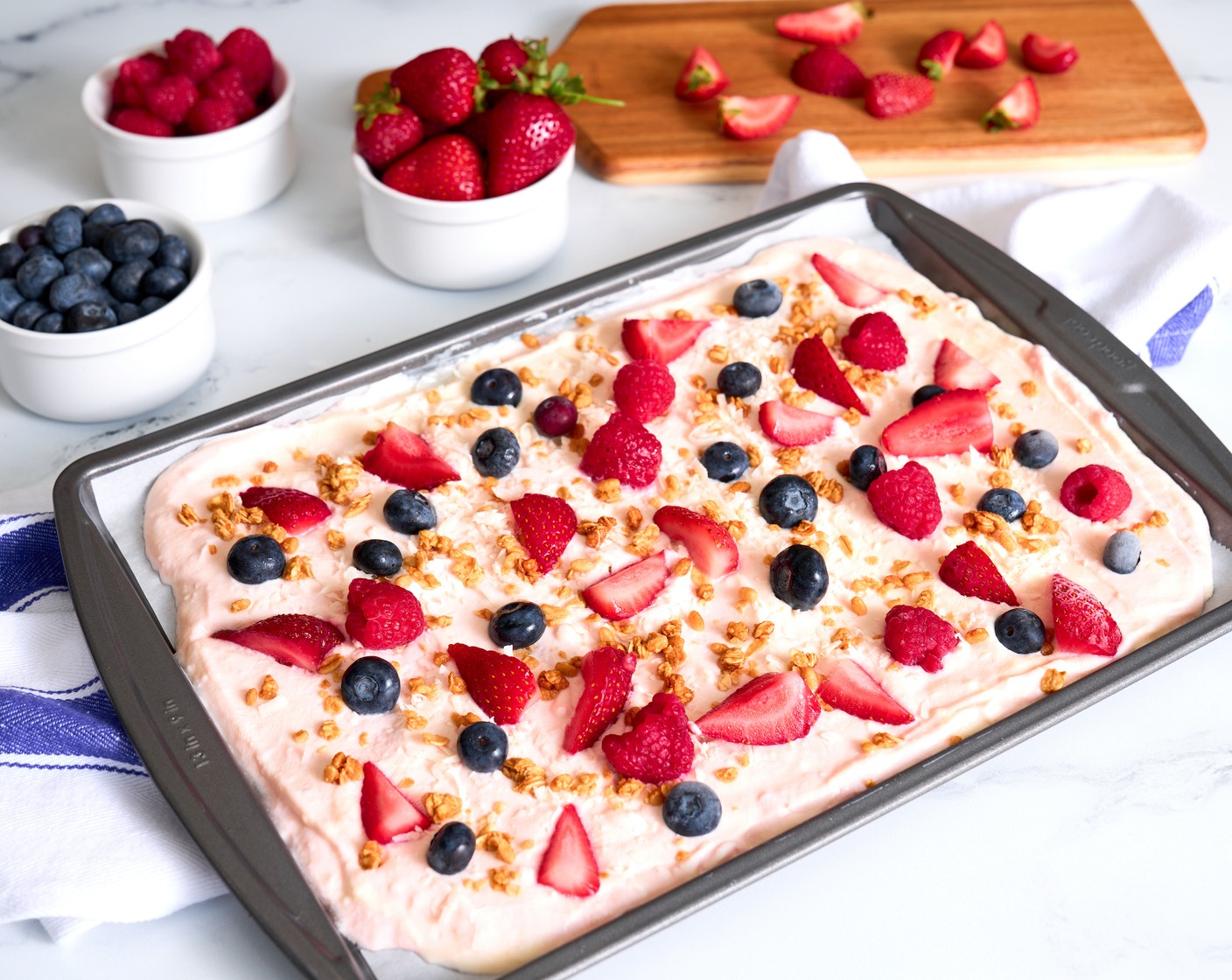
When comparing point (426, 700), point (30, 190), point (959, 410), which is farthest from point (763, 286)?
point (30, 190)

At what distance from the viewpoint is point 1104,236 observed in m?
2.23

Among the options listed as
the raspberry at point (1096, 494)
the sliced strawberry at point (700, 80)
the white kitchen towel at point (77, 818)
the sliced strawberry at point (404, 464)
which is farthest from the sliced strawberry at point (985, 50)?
the white kitchen towel at point (77, 818)

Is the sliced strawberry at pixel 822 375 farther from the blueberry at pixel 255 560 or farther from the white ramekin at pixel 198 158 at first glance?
the white ramekin at pixel 198 158

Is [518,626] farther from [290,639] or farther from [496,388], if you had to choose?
[496,388]

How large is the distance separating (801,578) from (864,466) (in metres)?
0.23

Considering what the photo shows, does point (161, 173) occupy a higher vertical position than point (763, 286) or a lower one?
lower

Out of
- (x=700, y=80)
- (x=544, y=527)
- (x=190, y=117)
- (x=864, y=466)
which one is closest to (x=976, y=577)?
(x=864, y=466)

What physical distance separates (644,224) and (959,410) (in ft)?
2.58

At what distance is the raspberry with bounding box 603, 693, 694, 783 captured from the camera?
4.81 ft

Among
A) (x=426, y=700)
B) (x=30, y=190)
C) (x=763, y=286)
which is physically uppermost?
(x=763, y=286)

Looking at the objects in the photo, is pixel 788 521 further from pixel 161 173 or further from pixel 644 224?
pixel 161 173

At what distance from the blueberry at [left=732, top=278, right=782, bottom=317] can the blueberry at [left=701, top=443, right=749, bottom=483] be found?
0.29 metres

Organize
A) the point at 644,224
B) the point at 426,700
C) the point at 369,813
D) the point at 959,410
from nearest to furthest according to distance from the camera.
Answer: the point at 369,813 < the point at 426,700 < the point at 959,410 < the point at 644,224

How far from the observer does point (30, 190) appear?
2.41m
